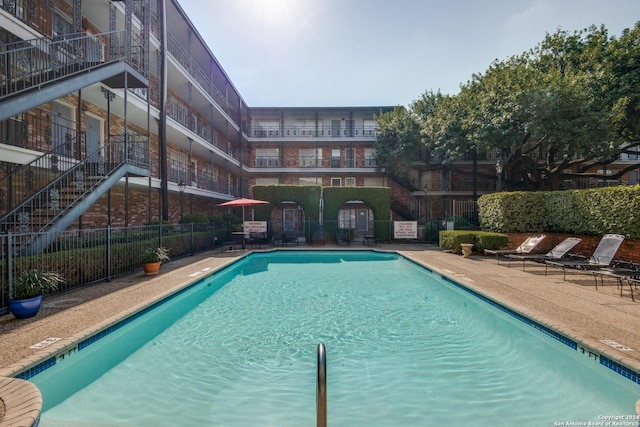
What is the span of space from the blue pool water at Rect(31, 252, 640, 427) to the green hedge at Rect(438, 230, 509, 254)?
24.7ft

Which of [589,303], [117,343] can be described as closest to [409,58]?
[589,303]

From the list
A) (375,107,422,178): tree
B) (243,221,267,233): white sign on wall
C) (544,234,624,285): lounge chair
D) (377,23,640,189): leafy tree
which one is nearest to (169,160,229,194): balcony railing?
(243,221,267,233): white sign on wall

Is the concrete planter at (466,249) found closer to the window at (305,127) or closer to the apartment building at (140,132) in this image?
the apartment building at (140,132)

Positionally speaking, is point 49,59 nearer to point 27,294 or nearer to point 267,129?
point 27,294

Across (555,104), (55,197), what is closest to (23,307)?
(55,197)

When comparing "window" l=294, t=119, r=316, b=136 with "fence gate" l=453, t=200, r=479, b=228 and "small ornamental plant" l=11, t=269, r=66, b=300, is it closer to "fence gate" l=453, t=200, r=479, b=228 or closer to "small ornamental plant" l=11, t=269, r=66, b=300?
"fence gate" l=453, t=200, r=479, b=228

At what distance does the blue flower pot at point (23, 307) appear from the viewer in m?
5.12

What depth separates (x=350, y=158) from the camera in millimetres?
28547

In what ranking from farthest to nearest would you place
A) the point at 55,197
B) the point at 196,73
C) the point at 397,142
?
1. the point at 397,142
2. the point at 196,73
3. the point at 55,197

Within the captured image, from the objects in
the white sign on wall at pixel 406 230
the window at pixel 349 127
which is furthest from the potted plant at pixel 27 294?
the window at pixel 349 127

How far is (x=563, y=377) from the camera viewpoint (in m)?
3.98

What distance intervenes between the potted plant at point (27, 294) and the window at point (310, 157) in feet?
78.2

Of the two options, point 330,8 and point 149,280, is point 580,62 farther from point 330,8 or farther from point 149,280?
point 149,280

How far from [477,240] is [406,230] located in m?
5.39
